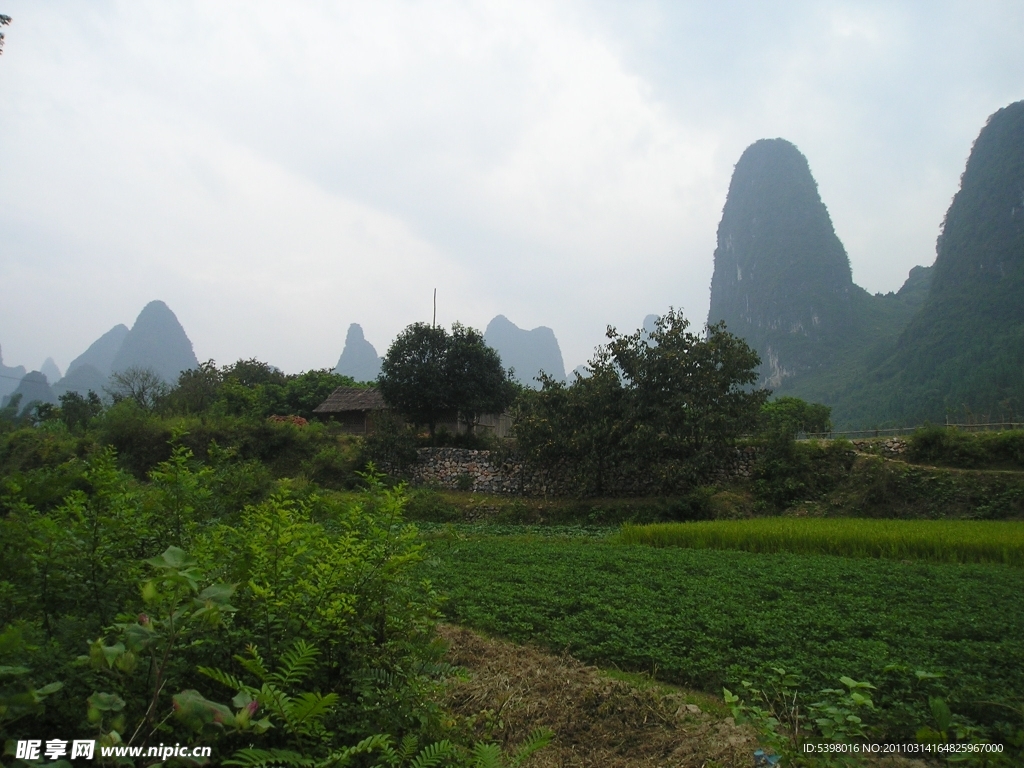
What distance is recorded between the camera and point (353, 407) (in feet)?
98.9

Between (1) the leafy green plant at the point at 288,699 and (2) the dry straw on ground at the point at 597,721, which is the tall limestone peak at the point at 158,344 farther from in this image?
(1) the leafy green plant at the point at 288,699

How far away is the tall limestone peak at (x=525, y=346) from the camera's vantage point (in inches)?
6004

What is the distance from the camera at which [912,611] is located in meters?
5.75

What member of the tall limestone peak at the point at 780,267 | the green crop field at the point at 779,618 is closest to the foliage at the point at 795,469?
the green crop field at the point at 779,618

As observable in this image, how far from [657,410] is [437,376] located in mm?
11136

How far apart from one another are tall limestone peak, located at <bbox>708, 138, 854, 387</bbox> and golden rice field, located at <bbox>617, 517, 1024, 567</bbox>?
2673 inches

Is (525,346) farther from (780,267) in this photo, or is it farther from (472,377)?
(472,377)

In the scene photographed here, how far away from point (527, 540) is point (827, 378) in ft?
212

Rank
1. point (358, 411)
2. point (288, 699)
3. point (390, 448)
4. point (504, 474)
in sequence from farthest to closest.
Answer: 1. point (358, 411)
2. point (390, 448)
3. point (504, 474)
4. point (288, 699)

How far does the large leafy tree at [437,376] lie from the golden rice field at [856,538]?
13862 mm

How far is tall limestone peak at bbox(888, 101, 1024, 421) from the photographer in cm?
4256

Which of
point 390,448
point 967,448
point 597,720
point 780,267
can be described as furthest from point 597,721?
point 780,267

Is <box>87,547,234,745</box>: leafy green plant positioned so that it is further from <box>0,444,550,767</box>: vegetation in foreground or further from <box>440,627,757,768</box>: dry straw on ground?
<box>440,627,757,768</box>: dry straw on ground

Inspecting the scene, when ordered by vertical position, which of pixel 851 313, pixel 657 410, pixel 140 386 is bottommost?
pixel 657 410
